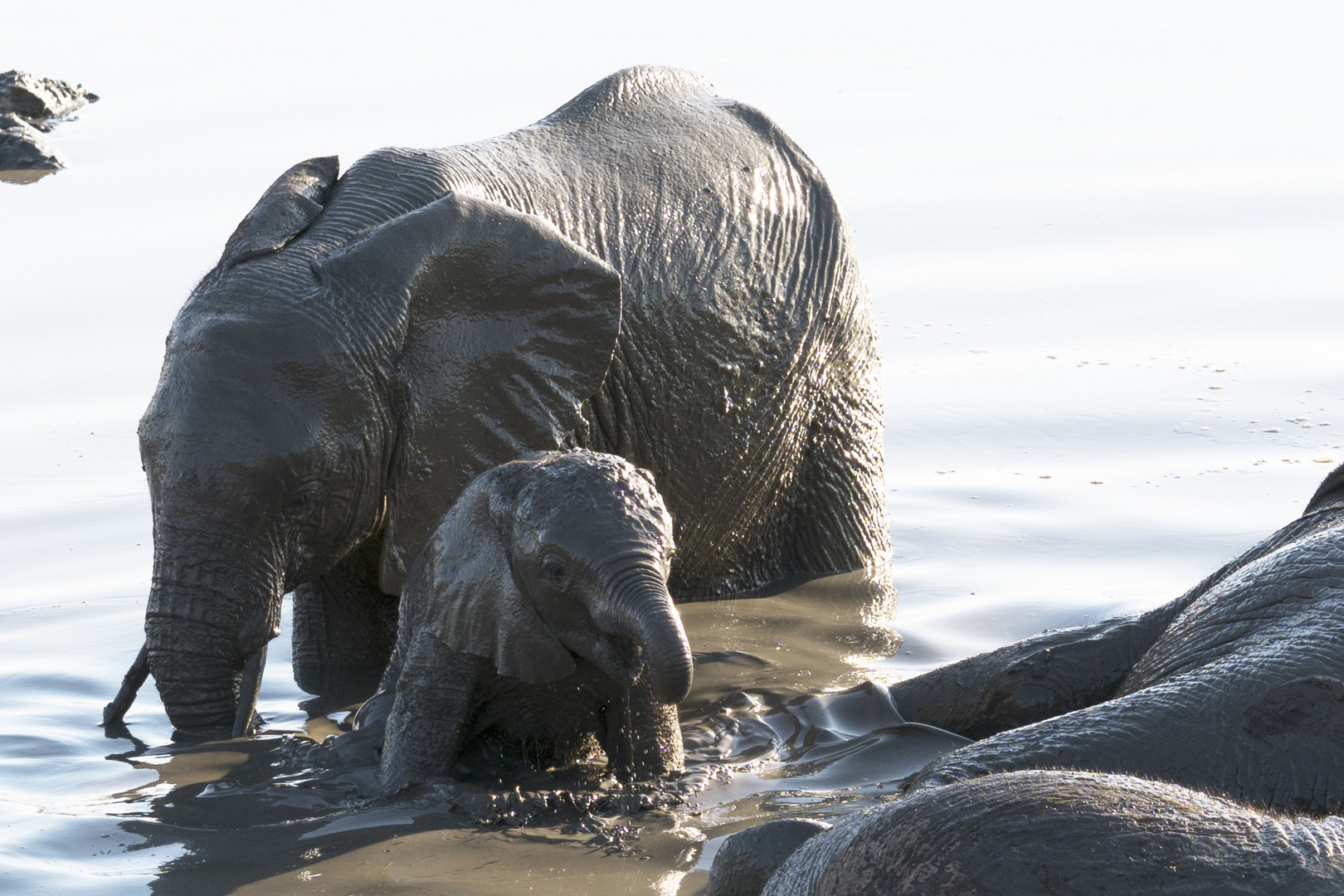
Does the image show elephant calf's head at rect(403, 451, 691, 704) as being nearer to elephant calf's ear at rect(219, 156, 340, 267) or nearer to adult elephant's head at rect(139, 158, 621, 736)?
adult elephant's head at rect(139, 158, 621, 736)

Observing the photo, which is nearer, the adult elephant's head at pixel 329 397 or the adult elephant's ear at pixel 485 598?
the adult elephant's ear at pixel 485 598

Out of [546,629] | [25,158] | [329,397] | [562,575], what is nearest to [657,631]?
[562,575]

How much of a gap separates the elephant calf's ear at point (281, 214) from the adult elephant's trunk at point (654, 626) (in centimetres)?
214

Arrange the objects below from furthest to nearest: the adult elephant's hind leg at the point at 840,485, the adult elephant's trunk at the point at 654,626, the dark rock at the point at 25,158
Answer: the dark rock at the point at 25,158 → the adult elephant's hind leg at the point at 840,485 → the adult elephant's trunk at the point at 654,626

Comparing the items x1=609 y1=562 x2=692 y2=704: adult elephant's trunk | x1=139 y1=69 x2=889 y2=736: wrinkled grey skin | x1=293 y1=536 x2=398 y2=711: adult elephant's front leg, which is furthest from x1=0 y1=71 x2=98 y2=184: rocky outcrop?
x1=609 y1=562 x2=692 y2=704: adult elephant's trunk

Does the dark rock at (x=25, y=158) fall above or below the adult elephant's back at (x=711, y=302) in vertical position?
above

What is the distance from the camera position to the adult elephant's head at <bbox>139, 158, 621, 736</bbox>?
6.42 metres

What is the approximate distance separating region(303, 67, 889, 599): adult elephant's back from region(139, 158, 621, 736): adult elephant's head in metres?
0.29

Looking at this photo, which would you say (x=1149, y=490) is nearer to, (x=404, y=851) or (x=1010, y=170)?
(x=404, y=851)

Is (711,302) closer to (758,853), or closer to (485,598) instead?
(485,598)

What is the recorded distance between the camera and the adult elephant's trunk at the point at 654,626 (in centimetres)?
512

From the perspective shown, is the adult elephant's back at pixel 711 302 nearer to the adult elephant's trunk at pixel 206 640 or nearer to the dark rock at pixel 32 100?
the adult elephant's trunk at pixel 206 640

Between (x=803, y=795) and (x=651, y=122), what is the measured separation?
3.24 m

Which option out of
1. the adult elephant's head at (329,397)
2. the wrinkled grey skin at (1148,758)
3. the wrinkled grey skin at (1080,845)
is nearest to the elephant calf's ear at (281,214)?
the adult elephant's head at (329,397)
